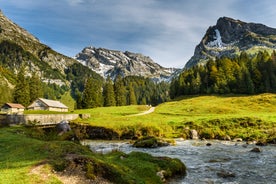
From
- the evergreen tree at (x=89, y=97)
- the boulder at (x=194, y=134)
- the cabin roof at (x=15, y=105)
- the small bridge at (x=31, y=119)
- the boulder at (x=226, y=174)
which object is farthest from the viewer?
the evergreen tree at (x=89, y=97)

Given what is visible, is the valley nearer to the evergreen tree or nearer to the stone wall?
the evergreen tree

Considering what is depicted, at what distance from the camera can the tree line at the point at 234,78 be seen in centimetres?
10931

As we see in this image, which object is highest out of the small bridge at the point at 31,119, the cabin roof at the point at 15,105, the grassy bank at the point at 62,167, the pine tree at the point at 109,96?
the pine tree at the point at 109,96

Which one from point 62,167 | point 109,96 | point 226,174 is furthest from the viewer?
point 109,96

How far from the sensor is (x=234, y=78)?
117312 mm

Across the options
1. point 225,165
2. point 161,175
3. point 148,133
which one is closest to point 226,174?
point 225,165

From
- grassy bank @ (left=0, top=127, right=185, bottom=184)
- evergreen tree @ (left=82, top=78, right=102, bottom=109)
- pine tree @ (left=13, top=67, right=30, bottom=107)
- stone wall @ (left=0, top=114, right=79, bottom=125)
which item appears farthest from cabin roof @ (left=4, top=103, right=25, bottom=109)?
grassy bank @ (left=0, top=127, right=185, bottom=184)

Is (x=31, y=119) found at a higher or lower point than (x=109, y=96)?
lower

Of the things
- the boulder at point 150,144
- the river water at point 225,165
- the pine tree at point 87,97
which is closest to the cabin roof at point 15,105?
the pine tree at point 87,97

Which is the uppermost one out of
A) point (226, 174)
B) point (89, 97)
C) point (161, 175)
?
point (89, 97)

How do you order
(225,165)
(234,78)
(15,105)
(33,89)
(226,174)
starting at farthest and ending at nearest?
(33,89) → (234,78) → (15,105) → (225,165) → (226,174)

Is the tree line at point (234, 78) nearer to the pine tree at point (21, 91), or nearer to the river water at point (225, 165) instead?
the pine tree at point (21, 91)

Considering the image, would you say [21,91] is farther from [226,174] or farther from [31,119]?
[226,174]

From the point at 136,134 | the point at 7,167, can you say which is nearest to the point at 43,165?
the point at 7,167
